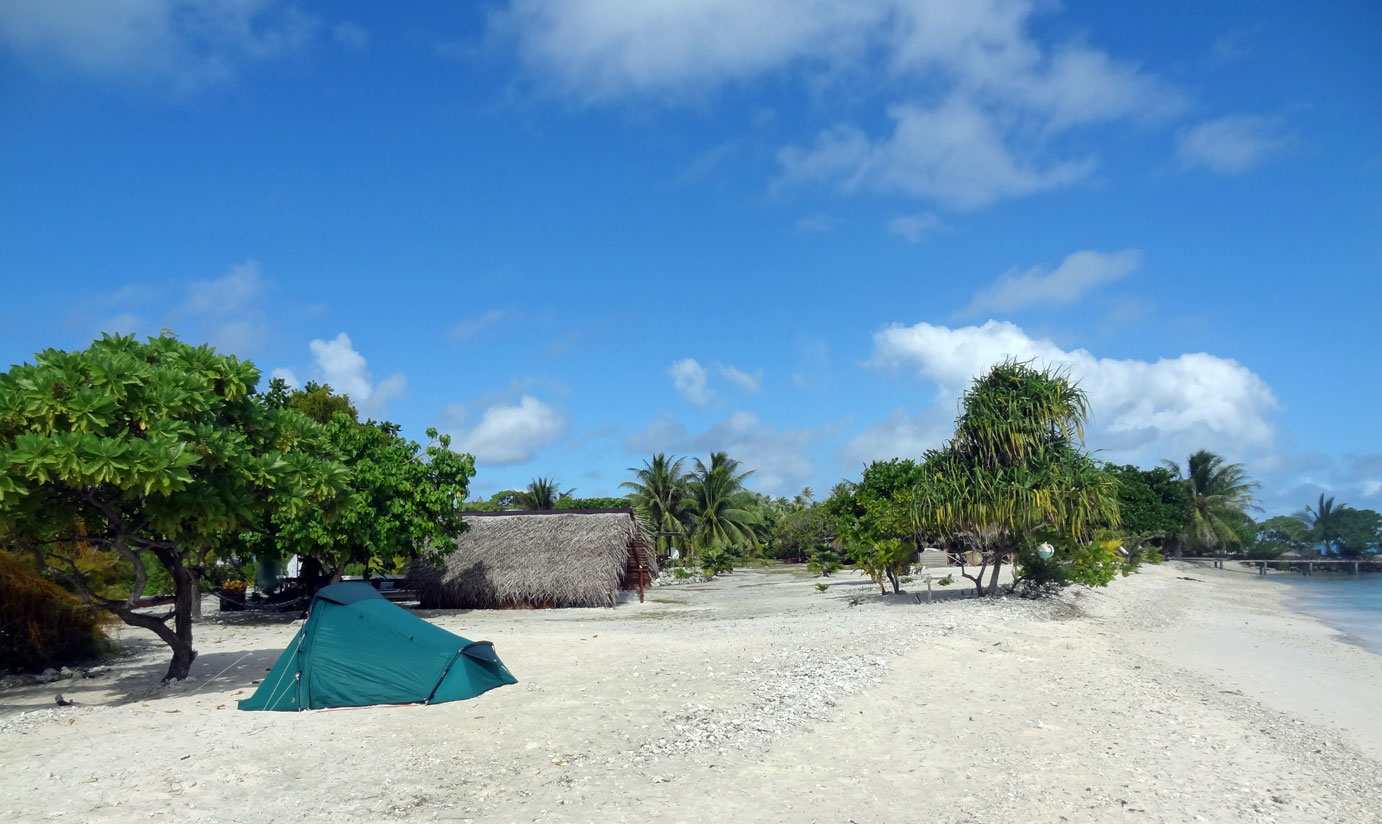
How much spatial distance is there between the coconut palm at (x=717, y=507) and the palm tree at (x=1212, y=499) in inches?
1158

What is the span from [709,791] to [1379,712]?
31.6 ft

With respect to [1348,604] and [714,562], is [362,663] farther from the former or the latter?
[1348,604]

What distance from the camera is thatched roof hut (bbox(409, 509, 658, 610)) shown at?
75.8 ft

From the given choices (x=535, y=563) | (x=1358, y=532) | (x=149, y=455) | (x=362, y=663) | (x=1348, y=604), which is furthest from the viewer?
(x=1358, y=532)

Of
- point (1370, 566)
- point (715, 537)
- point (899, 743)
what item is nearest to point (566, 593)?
point (899, 743)

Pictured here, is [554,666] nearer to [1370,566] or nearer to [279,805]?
[279,805]

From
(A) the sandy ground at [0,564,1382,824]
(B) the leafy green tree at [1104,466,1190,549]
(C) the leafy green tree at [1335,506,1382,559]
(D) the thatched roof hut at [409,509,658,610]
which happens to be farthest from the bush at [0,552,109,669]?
(C) the leafy green tree at [1335,506,1382,559]

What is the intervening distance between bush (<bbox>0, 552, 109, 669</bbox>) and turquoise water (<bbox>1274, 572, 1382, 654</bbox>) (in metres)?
22.6

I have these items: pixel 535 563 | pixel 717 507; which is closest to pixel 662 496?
pixel 717 507

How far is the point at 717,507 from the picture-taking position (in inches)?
1813

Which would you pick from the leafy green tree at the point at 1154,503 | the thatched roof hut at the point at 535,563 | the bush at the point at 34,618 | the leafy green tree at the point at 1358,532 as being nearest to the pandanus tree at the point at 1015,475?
the thatched roof hut at the point at 535,563

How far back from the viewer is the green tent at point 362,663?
9336 mm

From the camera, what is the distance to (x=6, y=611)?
39.1ft

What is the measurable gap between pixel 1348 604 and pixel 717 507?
26.5 metres
